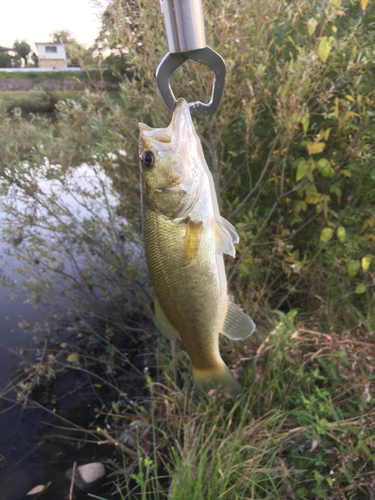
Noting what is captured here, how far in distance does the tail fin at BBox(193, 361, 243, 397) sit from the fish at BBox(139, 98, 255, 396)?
0.17 meters

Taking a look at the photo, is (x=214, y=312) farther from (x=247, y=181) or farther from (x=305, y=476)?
(x=247, y=181)

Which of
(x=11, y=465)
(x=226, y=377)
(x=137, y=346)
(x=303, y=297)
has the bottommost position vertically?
(x=11, y=465)

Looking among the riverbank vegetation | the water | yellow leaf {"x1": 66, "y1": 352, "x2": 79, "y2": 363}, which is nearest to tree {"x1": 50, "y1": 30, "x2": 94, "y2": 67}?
the riverbank vegetation

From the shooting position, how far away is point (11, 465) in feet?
11.3

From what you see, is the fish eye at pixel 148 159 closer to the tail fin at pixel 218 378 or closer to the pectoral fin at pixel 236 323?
the pectoral fin at pixel 236 323

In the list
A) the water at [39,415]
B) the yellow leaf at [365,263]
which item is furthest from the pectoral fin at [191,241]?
the water at [39,415]

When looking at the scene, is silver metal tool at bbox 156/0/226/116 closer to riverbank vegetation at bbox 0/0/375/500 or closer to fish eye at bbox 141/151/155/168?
fish eye at bbox 141/151/155/168

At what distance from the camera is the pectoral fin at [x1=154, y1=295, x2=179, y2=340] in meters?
1.05

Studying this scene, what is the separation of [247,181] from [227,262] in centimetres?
92

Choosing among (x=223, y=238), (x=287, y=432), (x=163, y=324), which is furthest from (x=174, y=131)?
(x=287, y=432)

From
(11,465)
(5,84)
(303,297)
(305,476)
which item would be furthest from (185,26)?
(5,84)

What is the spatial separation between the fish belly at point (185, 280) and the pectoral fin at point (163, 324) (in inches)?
0.5

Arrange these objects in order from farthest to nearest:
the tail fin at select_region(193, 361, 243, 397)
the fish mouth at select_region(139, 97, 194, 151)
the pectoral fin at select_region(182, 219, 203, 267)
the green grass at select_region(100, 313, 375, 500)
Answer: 1. the green grass at select_region(100, 313, 375, 500)
2. the tail fin at select_region(193, 361, 243, 397)
3. the pectoral fin at select_region(182, 219, 203, 267)
4. the fish mouth at select_region(139, 97, 194, 151)

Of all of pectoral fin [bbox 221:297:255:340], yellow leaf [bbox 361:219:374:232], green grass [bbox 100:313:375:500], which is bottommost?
green grass [bbox 100:313:375:500]
